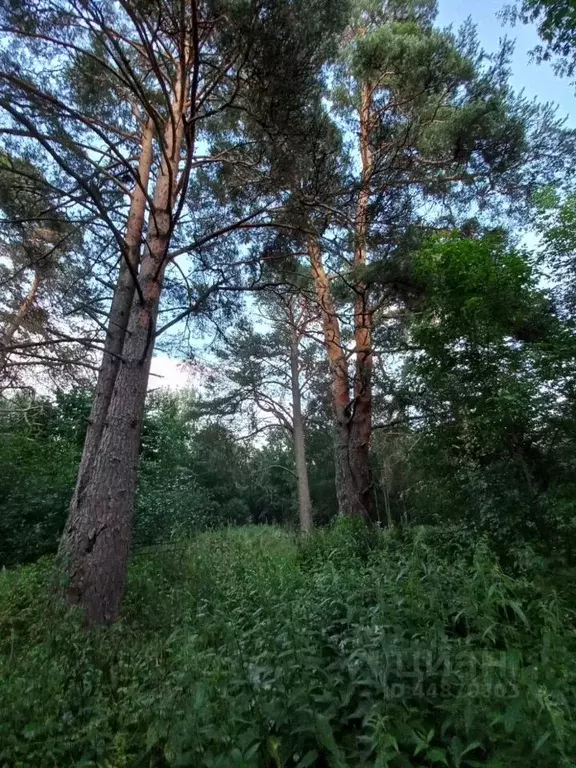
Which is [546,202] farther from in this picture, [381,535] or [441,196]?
[381,535]

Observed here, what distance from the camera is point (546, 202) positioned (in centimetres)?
494

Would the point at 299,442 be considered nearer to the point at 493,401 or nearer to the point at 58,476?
the point at 58,476

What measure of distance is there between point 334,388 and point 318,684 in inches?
243

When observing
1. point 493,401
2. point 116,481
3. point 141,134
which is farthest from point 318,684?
point 141,134

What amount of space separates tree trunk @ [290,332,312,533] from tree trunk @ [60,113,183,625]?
9726mm

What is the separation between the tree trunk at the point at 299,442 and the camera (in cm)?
1456

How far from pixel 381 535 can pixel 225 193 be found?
525 centimetres

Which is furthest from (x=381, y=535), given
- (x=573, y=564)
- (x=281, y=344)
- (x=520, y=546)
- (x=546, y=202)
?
(x=281, y=344)

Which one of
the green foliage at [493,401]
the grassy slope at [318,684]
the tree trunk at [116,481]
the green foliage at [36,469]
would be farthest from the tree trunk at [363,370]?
the green foliage at [36,469]

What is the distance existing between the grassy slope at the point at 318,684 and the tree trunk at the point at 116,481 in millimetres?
460

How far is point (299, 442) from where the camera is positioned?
1538 centimetres

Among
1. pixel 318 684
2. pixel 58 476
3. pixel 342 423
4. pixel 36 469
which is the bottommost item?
pixel 318 684

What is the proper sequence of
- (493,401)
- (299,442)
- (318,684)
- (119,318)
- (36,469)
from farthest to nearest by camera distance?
(299,442) → (36,469) → (119,318) → (493,401) → (318,684)

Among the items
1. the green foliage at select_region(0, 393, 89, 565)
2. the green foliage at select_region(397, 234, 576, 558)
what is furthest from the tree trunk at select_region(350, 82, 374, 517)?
the green foliage at select_region(0, 393, 89, 565)
